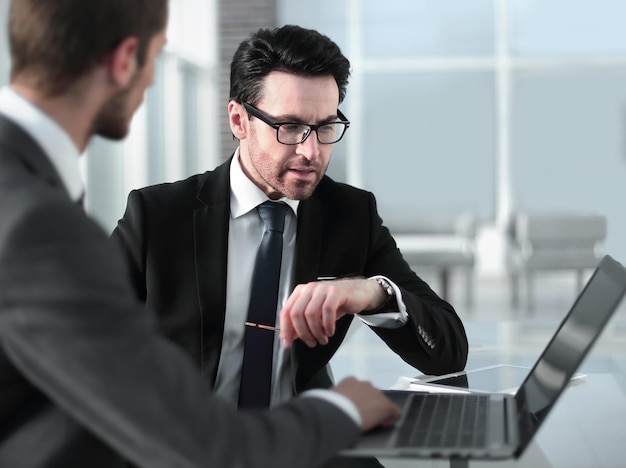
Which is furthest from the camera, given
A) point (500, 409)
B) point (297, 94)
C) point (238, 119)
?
point (238, 119)

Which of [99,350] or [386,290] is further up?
[99,350]

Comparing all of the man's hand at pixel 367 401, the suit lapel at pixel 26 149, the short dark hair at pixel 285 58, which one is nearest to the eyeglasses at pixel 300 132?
the short dark hair at pixel 285 58

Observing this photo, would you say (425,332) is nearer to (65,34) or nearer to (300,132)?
(300,132)

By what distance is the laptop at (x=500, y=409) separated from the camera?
3.28 feet

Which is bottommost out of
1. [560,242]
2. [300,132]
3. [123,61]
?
[560,242]

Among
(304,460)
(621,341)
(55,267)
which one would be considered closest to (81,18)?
(55,267)

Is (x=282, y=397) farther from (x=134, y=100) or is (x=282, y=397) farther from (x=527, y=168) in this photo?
(x=527, y=168)

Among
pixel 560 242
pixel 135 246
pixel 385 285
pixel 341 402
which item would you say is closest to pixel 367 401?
pixel 341 402

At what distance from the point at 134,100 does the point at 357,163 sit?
1070cm

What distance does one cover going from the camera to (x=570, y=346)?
4.32 ft

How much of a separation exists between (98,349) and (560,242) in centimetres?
829

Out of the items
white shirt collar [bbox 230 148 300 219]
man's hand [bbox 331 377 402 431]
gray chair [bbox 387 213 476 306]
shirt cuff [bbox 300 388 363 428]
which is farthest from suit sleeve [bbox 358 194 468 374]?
gray chair [bbox 387 213 476 306]

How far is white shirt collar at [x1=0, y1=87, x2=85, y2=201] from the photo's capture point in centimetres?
91

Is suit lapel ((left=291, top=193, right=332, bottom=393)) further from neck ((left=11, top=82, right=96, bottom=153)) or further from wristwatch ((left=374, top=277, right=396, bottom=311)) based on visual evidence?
neck ((left=11, top=82, right=96, bottom=153))
